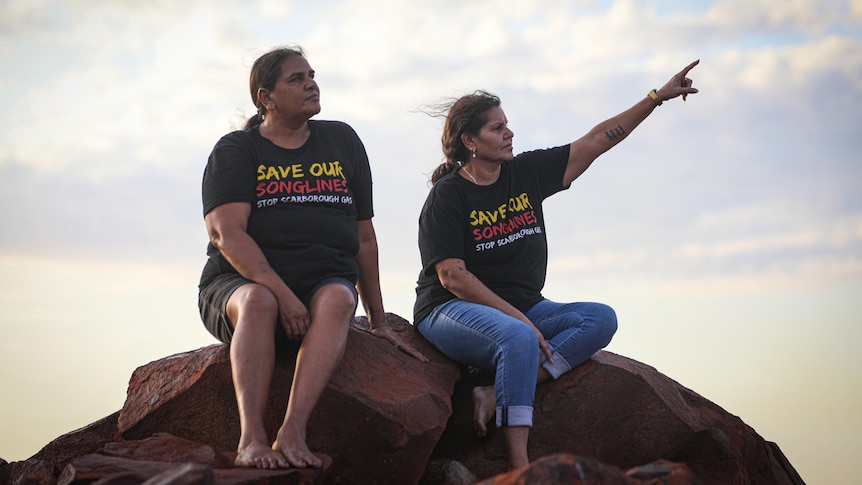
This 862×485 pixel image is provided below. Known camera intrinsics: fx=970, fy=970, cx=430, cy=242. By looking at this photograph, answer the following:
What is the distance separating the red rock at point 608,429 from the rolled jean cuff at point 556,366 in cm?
12

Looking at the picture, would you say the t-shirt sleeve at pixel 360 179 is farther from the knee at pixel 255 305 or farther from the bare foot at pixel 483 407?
the bare foot at pixel 483 407

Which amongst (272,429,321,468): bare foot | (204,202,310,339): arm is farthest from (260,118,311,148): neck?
(272,429,321,468): bare foot

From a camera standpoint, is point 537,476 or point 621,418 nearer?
point 537,476

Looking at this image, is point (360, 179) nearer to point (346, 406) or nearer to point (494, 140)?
point (494, 140)

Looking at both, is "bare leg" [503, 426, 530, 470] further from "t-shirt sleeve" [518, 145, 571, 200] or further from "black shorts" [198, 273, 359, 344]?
"t-shirt sleeve" [518, 145, 571, 200]

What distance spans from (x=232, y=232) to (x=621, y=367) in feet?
8.07

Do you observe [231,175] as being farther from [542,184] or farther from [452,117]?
[542,184]

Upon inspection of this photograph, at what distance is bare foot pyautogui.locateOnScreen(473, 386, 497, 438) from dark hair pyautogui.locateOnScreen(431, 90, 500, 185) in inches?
52.3

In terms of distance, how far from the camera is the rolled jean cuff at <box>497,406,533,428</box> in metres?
5.08

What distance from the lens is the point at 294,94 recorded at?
5.18 meters

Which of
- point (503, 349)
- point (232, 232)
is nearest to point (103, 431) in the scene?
point (232, 232)

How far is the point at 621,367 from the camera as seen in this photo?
5.80 metres

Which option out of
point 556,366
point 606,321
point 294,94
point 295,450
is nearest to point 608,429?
point 556,366

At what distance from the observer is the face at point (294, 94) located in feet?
17.0
